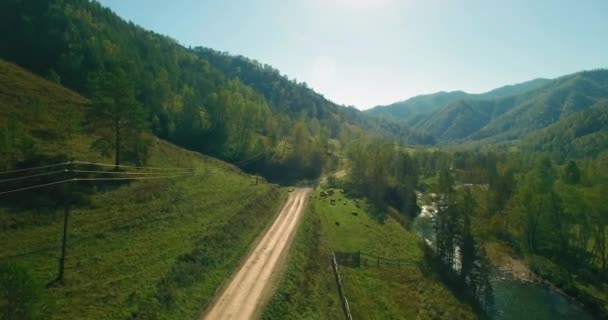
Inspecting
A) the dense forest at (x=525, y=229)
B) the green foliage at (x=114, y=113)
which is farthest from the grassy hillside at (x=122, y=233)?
the dense forest at (x=525, y=229)

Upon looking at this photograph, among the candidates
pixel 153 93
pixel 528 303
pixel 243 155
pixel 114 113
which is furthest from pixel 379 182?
pixel 153 93

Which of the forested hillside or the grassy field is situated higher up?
the forested hillside

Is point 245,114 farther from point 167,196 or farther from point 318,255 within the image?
point 318,255

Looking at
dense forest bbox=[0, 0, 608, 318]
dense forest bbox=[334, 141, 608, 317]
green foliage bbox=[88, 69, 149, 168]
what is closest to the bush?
dense forest bbox=[0, 0, 608, 318]

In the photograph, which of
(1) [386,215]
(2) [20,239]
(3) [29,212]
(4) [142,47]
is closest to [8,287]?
(2) [20,239]

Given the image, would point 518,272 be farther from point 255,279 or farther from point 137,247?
point 137,247

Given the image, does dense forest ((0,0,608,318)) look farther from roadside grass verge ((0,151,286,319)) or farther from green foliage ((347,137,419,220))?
roadside grass verge ((0,151,286,319))
